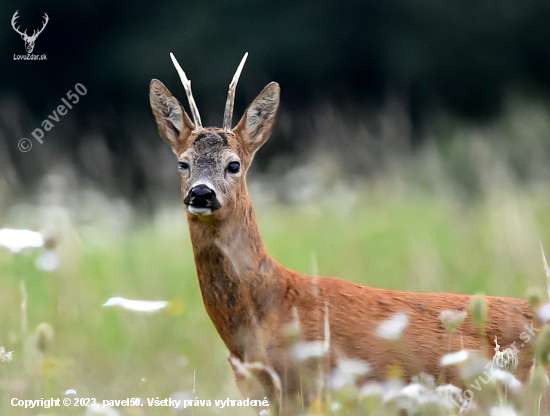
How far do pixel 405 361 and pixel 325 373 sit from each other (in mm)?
368

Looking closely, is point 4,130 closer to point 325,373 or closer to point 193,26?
point 325,373

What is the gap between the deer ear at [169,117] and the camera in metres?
4.50

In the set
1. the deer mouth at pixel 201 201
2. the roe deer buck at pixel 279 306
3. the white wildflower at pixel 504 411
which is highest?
the deer mouth at pixel 201 201

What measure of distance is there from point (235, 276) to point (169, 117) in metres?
1.05

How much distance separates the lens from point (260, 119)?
4543 millimetres

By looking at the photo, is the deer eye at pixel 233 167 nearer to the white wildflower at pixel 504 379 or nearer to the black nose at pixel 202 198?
the black nose at pixel 202 198

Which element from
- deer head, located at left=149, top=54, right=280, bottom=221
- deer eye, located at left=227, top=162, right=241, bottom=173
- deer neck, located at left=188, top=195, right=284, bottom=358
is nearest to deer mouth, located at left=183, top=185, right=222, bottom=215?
deer head, located at left=149, top=54, right=280, bottom=221

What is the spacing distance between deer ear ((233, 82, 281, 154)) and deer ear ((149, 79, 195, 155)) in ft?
0.88

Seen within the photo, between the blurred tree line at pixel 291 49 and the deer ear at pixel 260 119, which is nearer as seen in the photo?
the deer ear at pixel 260 119

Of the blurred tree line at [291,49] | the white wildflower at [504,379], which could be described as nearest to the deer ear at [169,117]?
the white wildflower at [504,379]

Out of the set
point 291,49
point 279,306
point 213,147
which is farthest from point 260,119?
point 291,49

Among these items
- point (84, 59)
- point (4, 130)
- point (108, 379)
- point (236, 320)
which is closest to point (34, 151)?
point (4, 130)

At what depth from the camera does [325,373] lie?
360 centimetres

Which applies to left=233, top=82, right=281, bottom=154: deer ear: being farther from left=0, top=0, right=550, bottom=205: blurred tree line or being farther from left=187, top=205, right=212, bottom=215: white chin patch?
left=0, top=0, right=550, bottom=205: blurred tree line
